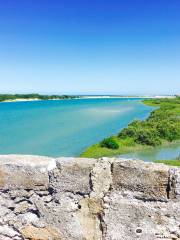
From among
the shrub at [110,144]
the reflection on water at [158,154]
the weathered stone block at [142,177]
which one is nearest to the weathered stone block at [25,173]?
the weathered stone block at [142,177]

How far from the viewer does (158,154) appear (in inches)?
783

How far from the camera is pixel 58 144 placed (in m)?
24.8

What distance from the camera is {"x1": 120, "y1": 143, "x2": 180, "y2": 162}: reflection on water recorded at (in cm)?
1883

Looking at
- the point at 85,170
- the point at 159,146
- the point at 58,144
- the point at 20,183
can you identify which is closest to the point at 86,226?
the point at 85,170

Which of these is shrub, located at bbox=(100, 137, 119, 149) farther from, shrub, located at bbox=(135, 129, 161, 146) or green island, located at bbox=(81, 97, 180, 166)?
shrub, located at bbox=(135, 129, 161, 146)

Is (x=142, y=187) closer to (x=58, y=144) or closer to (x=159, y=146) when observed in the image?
(x=159, y=146)

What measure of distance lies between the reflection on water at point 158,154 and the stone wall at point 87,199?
15.5 metres

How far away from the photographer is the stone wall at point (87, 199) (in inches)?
114

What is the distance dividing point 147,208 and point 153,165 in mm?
356

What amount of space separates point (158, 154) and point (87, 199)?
17.3m

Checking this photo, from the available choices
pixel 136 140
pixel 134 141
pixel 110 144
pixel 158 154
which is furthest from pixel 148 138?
pixel 110 144

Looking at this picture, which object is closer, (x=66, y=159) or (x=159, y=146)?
(x=66, y=159)

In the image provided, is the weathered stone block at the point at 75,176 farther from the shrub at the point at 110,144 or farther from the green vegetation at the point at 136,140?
the shrub at the point at 110,144

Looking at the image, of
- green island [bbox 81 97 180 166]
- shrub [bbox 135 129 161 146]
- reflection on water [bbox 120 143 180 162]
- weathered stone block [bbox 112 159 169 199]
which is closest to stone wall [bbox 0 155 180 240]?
weathered stone block [bbox 112 159 169 199]
